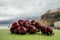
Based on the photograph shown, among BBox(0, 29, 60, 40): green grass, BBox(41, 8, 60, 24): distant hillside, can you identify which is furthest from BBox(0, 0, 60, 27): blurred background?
BBox(0, 29, 60, 40): green grass

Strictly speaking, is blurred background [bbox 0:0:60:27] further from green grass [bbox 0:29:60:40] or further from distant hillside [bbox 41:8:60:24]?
green grass [bbox 0:29:60:40]

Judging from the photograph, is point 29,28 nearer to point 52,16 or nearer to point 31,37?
point 31,37

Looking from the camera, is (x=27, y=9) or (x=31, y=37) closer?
(x=31, y=37)

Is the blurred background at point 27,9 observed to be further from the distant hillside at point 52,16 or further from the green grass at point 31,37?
the green grass at point 31,37

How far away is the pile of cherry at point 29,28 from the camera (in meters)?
0.90

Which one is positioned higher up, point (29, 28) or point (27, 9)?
point (27, 9)

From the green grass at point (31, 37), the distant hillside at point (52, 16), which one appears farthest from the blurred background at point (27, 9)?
the green grass at point (31, 37)

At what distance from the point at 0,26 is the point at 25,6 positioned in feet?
0.82

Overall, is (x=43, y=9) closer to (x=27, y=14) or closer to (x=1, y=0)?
(x=27, y=14)

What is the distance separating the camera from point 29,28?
92 centimetres

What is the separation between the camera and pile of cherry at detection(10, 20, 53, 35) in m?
0.90

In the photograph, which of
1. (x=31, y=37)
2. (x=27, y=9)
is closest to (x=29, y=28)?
(x=31, y=37)

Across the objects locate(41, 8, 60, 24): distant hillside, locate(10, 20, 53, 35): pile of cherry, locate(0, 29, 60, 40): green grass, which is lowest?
locate(0, 29, 60, 40): green grass

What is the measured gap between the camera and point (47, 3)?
100 cm
